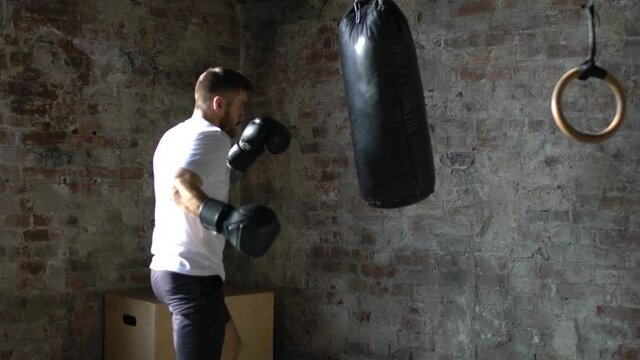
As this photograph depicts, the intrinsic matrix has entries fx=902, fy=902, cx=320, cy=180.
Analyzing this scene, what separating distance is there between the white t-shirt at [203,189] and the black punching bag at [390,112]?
24.4 inches

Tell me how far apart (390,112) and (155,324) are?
2030mm

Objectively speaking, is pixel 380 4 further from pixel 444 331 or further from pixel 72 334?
pixel 72 334

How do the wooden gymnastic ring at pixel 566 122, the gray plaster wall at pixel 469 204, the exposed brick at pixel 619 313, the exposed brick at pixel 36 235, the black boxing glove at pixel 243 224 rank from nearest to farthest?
the black boxing glove at pixel 243 224 → the wooden gymnastic ring at pixel 566 122 → the exposed brick at pixel 619 313 → the gray plaster wall at pixel 469 204 → the exposed brick at pixel 36 235

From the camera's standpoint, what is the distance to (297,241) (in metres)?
5.76

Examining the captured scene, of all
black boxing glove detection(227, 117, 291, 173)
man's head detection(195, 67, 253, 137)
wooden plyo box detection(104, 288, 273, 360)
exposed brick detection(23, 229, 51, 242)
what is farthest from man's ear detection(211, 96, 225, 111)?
exposed brick detection(23, 229, 51, 242)

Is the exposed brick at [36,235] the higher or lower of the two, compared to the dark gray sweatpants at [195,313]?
higher

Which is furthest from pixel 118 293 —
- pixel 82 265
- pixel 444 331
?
pixel 444 331

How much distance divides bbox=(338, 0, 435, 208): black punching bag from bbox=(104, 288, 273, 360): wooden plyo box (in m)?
1.77

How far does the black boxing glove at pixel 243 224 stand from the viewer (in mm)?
3326

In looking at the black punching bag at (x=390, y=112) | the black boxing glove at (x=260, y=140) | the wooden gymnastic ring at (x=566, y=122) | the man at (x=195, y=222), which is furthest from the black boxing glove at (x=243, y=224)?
the wooden gymnastic ring at (x=566, y=122)

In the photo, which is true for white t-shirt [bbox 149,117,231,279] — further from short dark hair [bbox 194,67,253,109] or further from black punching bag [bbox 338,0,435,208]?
black punching bag [bbox 338,0,435,208]

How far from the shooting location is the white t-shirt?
3695 mm

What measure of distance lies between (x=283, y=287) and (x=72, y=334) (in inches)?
53.0

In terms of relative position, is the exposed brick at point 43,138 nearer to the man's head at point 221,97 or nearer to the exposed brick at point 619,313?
the man's head at point 221,97
